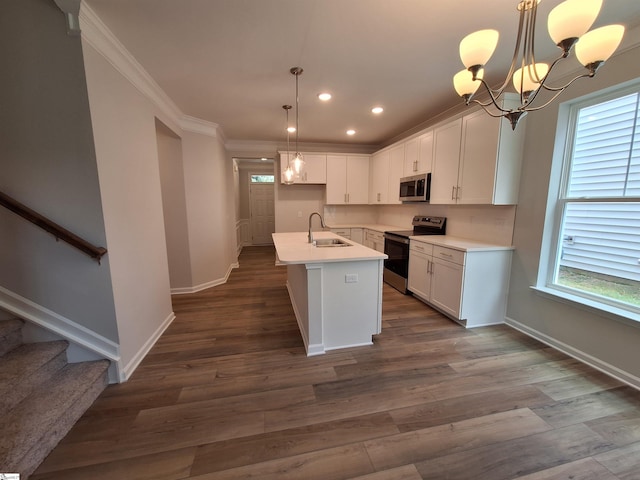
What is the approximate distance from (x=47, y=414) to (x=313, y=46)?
10.1ft

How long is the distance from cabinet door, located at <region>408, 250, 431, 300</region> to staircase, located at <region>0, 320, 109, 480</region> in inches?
131

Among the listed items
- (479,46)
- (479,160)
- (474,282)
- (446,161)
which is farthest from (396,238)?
(479,46)

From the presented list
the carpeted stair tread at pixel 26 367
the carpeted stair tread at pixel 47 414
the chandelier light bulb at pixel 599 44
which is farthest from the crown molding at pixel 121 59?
the chandelier light bulb at pixel 599 44

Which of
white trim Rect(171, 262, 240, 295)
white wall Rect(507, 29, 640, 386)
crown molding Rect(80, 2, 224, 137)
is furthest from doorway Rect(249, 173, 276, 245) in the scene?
white wall Rect(507, 29, 640, 386)

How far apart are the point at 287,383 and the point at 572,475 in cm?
169

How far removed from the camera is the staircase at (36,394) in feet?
4.35

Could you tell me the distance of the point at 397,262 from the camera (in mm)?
4043

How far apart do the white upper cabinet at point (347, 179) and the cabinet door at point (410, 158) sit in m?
1.23

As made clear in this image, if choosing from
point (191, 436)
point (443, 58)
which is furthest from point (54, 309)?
point (443, 58)

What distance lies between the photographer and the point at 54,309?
1.86 metres

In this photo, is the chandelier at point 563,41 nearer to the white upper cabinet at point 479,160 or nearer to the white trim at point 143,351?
the white upper cabinet at point 479,160

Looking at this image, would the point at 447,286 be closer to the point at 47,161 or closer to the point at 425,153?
the point at 425,153

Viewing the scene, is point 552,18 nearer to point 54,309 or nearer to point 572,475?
point 572,475

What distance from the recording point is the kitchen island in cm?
233
